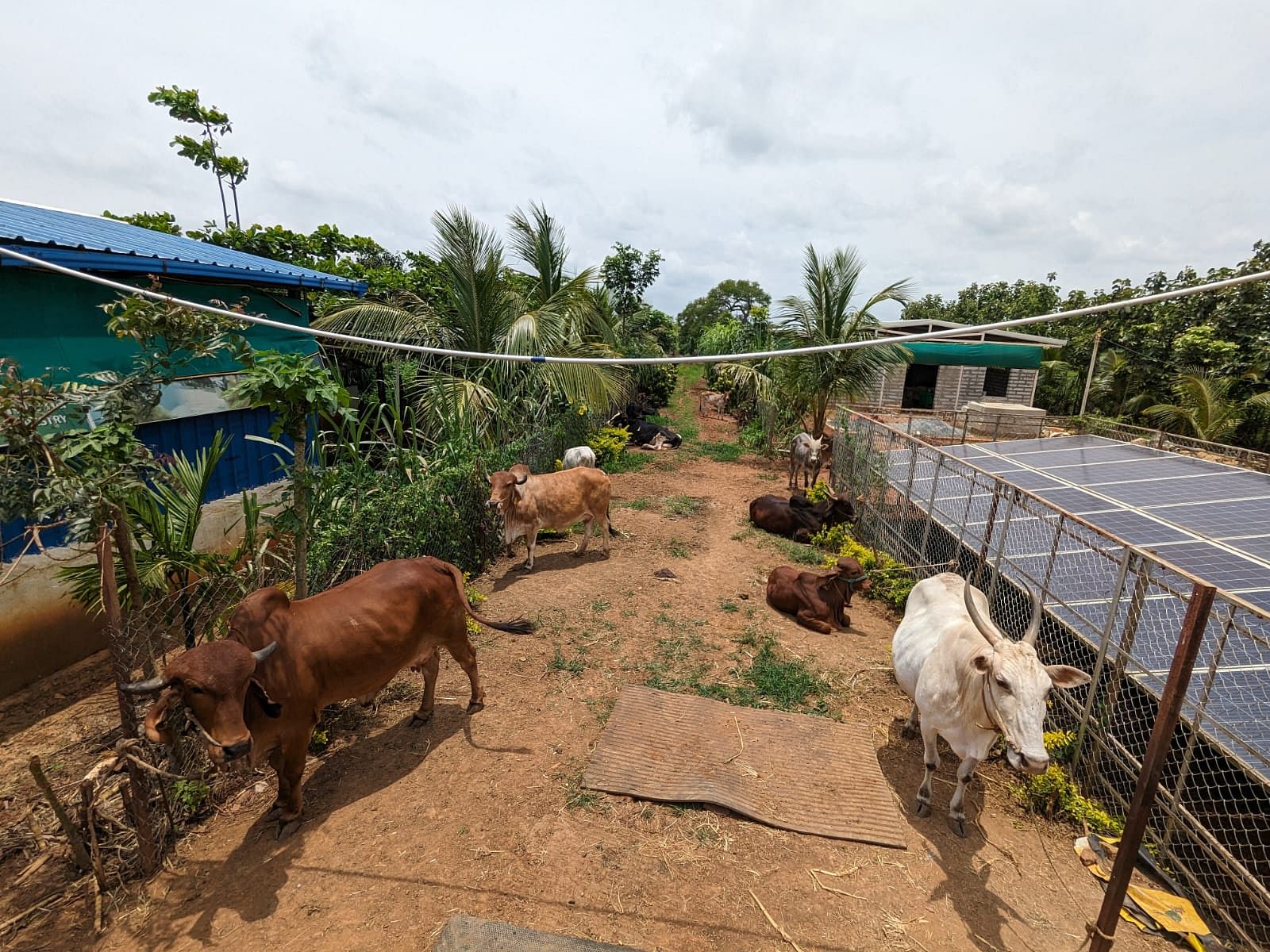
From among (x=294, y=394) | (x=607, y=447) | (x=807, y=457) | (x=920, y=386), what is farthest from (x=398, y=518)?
(x=920, y=386)

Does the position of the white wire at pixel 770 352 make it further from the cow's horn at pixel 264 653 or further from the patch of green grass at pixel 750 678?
the patch of green grass at pixel 750 678

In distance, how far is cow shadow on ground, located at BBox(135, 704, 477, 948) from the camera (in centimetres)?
301

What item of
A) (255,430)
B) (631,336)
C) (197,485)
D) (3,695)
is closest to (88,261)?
(197,485)

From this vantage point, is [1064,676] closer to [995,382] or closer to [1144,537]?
[1144,537]

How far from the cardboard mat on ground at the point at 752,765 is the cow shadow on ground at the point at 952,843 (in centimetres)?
16

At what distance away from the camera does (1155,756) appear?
2322 millimetres

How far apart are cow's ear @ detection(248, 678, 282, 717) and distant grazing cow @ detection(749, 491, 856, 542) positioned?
7658 millimetres

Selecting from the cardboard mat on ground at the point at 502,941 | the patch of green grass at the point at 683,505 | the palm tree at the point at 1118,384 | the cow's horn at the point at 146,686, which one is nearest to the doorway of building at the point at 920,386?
the palm tree at the point at 1118,384

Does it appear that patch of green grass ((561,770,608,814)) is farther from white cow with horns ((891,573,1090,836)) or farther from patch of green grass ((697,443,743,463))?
patch of green grass ((697,443,743,463))

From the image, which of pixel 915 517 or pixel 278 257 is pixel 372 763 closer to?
pixel 915 517

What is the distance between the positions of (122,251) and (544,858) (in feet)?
20.9

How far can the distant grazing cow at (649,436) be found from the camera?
16125mm

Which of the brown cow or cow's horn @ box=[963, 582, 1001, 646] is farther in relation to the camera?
the brown cow

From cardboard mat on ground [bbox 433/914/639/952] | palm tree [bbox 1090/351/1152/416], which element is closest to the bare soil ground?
cardboard mat on ground [bbox 433/914/639/952]
